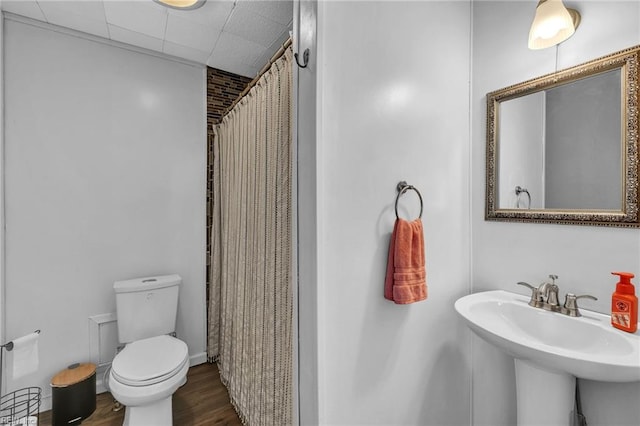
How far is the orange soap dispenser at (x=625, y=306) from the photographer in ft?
2.79

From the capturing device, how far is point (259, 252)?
1506 mm

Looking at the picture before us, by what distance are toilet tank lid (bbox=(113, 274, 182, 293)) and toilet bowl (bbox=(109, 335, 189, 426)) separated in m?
0.37

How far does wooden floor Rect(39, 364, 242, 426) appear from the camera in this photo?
1.72 meters

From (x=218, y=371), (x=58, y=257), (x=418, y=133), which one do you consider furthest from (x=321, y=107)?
(x=218, y=371)

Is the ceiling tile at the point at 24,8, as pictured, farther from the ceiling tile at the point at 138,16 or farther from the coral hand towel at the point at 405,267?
the coral hand towel at the point at 405,267

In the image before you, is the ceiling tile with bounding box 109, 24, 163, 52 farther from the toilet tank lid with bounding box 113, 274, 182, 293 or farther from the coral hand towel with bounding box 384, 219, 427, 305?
the coral hand towel with bounding box 384, 219, 427, 305

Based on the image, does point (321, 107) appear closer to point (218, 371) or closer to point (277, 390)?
point (277, 390)

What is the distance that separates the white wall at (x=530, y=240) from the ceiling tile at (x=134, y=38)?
206 centimetres

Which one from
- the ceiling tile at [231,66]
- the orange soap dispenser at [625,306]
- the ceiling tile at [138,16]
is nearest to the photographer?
the orange soap dispenser at [625,306]

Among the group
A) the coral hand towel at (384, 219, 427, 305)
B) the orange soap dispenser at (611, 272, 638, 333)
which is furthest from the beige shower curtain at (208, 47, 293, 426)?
the orange soap dispenser at (611, 272, 638, 333)

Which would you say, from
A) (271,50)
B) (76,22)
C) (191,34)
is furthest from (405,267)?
(76,22)

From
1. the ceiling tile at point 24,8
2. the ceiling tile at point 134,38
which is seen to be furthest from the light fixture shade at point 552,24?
the ceiling tile at point 24,8

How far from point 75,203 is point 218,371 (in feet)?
5.32

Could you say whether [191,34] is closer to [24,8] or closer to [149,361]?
[24,8]
